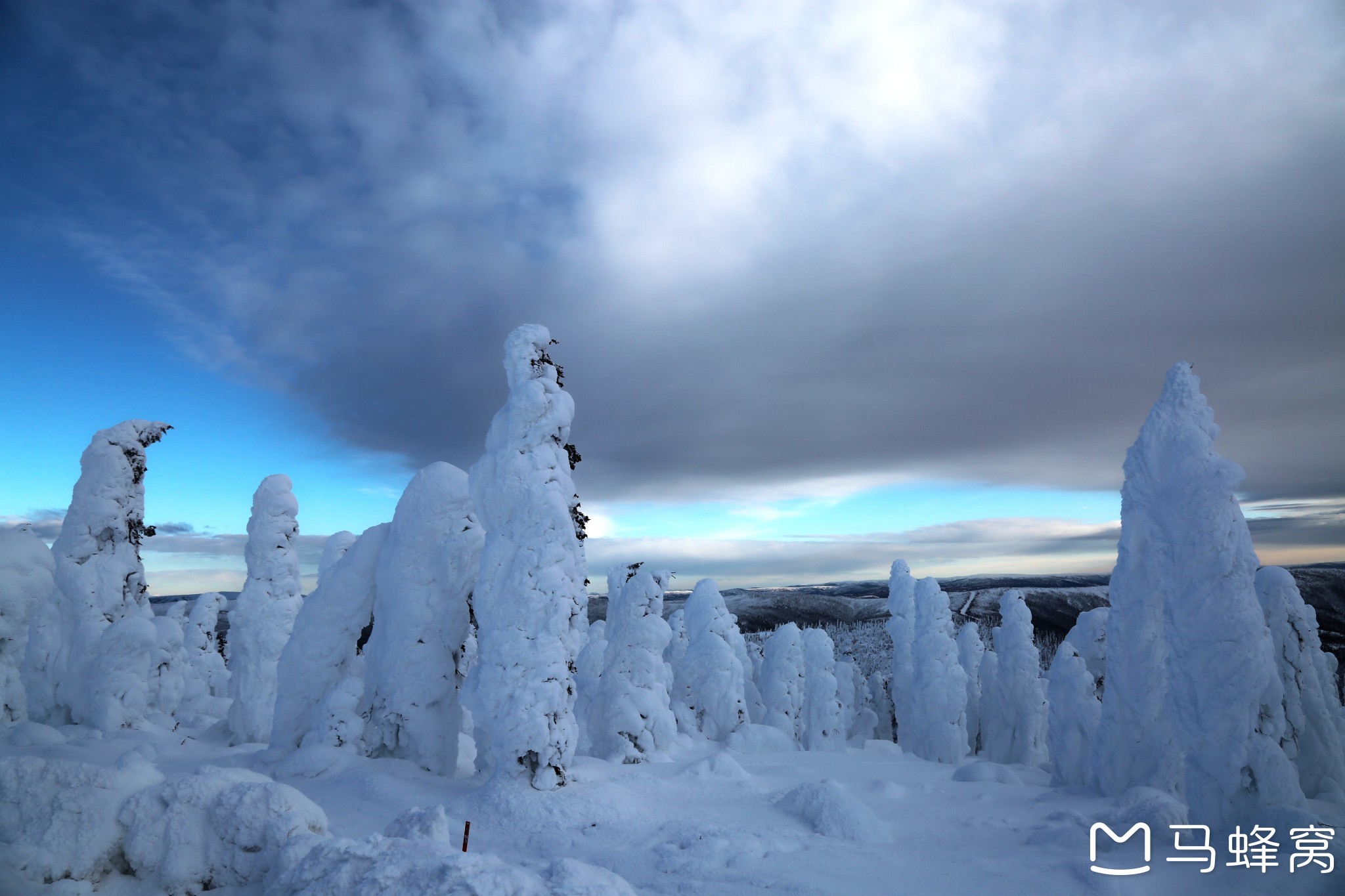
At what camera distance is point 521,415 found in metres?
16.8

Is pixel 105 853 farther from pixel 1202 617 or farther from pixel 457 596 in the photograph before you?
pixel 1202 617

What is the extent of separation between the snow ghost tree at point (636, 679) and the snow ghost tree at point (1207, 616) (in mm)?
16184

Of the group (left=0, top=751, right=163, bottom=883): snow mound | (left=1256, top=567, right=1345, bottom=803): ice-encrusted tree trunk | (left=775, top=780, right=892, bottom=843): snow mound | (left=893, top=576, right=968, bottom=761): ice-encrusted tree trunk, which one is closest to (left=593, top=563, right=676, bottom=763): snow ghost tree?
(left=775, top=780, right=892, bottom=843): snow mound

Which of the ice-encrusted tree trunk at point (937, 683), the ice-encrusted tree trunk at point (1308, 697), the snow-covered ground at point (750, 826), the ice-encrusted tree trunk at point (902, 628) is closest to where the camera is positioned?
the snow-covered ground at point (750, 826)

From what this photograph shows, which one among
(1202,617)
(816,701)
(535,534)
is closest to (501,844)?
(535,534)

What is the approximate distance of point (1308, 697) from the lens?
1572 centimetres

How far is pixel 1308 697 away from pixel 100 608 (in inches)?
1447

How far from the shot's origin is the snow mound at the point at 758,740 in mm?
30641

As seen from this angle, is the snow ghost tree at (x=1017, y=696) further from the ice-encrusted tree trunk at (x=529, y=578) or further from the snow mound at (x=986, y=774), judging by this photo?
the ice-encrusted tree trunk at (x=529, y=578)

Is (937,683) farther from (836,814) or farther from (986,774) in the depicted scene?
(836,814)

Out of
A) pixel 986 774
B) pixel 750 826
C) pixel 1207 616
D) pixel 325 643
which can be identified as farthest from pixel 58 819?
pixel 986 774

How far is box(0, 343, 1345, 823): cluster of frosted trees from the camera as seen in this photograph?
1404cm

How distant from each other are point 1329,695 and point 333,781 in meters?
25.5

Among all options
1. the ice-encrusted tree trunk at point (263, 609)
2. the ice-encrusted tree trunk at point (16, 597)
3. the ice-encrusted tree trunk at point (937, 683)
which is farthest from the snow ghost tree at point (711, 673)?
the ice-encrusted tree trunk at point (16, 597)
